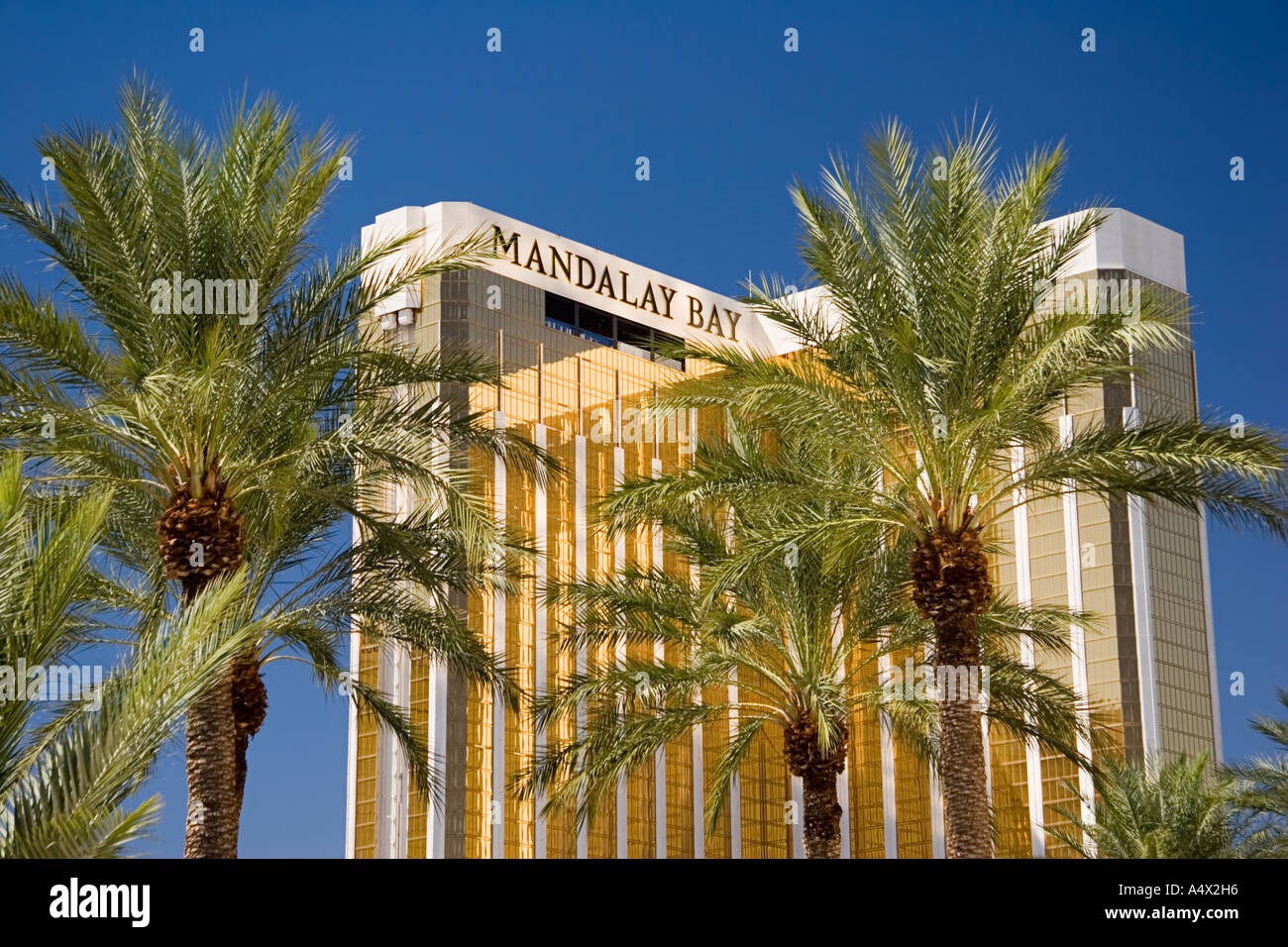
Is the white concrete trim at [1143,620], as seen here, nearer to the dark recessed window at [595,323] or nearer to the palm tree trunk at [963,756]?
the dark recessed window at [595,323]

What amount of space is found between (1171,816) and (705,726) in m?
38.4

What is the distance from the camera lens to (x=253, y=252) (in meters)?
20.5

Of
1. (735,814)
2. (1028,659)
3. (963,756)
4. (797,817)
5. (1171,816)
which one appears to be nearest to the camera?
(963,756)

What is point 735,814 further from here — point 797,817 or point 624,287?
point 624,287

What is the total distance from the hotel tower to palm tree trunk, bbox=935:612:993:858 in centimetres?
4070

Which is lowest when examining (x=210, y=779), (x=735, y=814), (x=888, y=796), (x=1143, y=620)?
(x=210, y=779)

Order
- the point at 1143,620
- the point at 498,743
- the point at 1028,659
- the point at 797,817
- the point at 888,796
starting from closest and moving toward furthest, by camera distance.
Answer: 1. the point at 1028,659
2. the point at 498,743
3. the point at 888,796
4. the point at 797,817
5. the point at 1143,620

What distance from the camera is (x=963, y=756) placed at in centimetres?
2175
